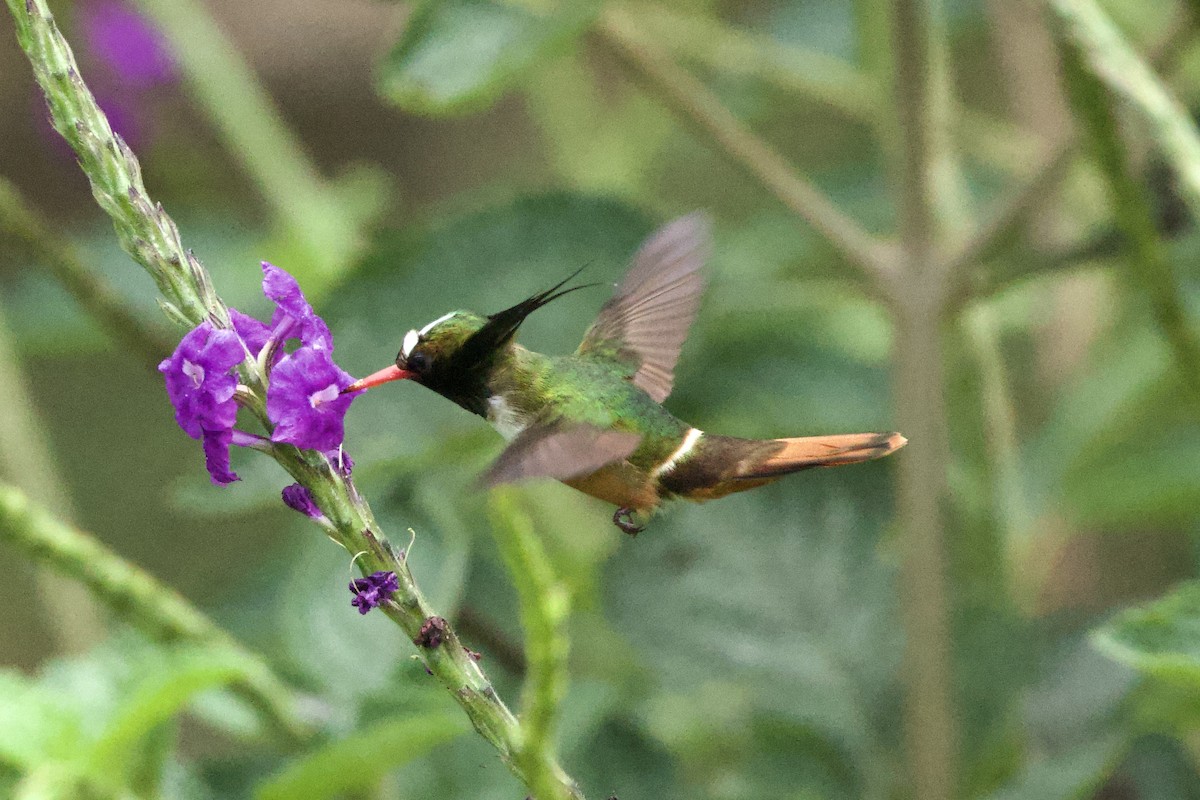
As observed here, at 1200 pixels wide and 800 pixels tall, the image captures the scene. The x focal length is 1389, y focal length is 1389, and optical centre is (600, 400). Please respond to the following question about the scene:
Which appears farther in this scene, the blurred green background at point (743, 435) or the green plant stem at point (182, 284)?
the blurred green background at point (743, 435)

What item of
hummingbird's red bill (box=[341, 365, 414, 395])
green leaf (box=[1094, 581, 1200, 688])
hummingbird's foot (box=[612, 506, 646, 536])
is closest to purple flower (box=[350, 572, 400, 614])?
hummingbird's red bill (box=[341, 365, 414, 395])

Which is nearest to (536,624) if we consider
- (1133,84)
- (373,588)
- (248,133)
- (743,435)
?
(373,588)

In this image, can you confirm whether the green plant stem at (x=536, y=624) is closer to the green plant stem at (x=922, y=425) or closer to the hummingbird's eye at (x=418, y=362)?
the hummingbird's eye at (x=418, y=362)

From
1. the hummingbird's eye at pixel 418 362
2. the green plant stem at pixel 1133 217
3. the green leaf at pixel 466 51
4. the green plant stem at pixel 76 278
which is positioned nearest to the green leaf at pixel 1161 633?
the green plant stem at pixel 1133 217

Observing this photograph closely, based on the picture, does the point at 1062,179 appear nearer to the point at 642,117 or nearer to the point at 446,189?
the point at 642,117

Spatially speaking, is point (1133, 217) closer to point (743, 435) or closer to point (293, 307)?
point (743, 435)
